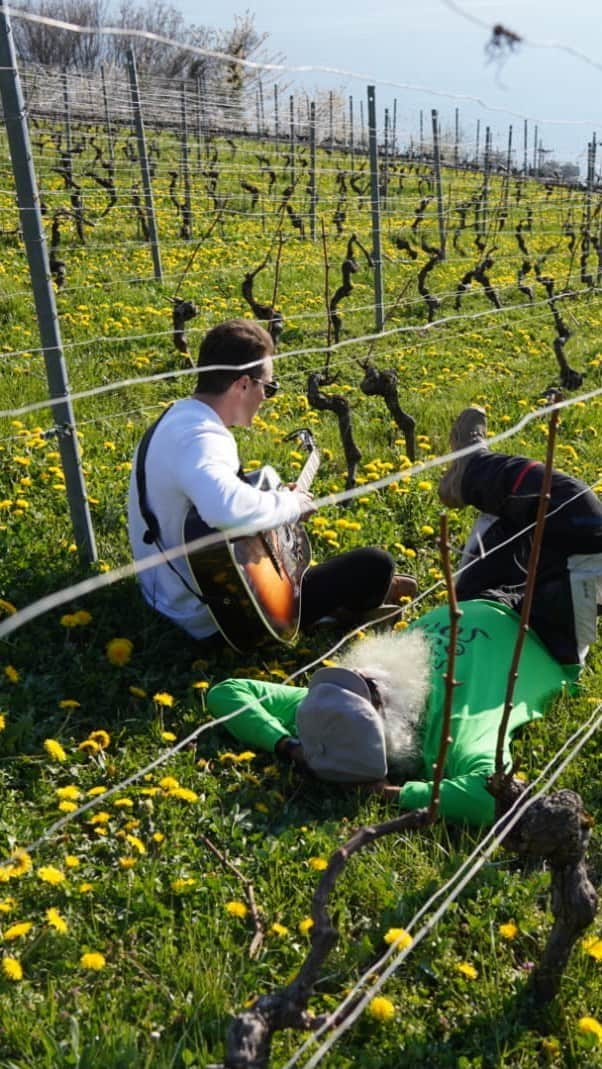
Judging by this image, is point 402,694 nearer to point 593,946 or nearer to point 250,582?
point 250,582

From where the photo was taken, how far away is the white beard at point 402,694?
2881mm

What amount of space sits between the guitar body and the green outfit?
9.1 inches

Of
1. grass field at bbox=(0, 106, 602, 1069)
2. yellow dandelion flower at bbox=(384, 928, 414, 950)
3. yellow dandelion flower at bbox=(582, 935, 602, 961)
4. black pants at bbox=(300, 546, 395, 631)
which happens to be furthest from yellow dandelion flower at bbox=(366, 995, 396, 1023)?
black pants at bbox=(300, 546, 395, 631)

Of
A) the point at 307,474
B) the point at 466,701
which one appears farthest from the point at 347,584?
the point at 466,701

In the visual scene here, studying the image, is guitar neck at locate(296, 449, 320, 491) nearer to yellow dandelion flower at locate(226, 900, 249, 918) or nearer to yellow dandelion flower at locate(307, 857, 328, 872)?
yellow dandelion flower at locate(307, 857, 328, 872)

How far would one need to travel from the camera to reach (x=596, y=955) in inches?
85.0

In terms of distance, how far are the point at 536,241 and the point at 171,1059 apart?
18.4 m

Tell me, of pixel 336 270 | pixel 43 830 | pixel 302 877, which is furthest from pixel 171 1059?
pixel 336 270

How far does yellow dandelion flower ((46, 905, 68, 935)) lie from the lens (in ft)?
7.05

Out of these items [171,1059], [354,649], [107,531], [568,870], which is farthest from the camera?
[107,531]

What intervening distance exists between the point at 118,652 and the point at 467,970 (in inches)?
63.2

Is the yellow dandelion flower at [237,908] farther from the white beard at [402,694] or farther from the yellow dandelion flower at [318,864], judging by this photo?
the white beard at [402,694]

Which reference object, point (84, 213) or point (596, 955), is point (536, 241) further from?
point (596, 955)

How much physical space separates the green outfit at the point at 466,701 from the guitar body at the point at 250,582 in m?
0.23
